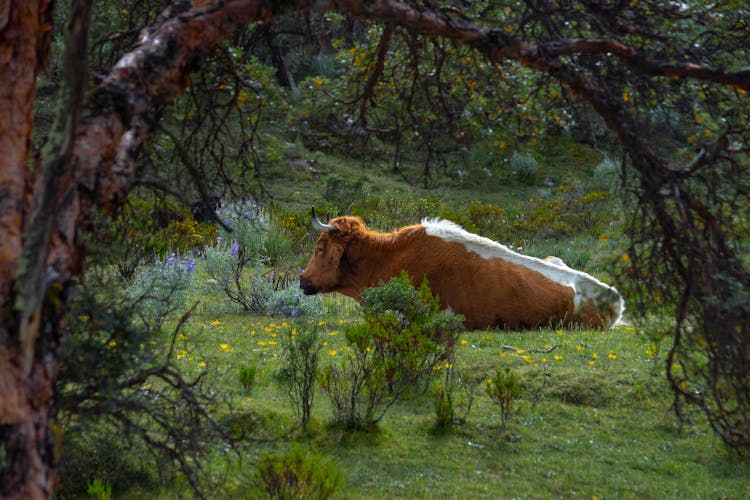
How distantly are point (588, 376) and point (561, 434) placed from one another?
1.20m

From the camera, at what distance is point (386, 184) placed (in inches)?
891

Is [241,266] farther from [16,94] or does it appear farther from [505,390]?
[16,94]

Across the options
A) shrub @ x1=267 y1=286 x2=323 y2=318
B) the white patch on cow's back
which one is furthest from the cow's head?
the white patch on cow's back

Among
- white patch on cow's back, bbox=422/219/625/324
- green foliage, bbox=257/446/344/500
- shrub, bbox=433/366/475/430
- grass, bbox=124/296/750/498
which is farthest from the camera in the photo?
white patch on cow's back, bbox=422/219/625/324

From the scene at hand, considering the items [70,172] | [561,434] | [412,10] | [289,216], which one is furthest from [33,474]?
[289,216]

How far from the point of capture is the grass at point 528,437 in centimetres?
573

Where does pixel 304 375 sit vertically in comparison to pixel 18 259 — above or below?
below

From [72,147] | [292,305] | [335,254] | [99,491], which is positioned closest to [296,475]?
[99,491]

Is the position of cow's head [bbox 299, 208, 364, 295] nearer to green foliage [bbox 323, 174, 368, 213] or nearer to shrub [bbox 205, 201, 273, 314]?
shrub [bbox 205, 201, 273, 314]

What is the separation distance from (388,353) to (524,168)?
60.1 ft

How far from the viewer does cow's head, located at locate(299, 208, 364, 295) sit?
1065 cm

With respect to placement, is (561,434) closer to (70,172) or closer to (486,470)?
(486,470)

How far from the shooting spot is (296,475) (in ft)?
14.6

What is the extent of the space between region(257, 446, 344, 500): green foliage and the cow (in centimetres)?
559
